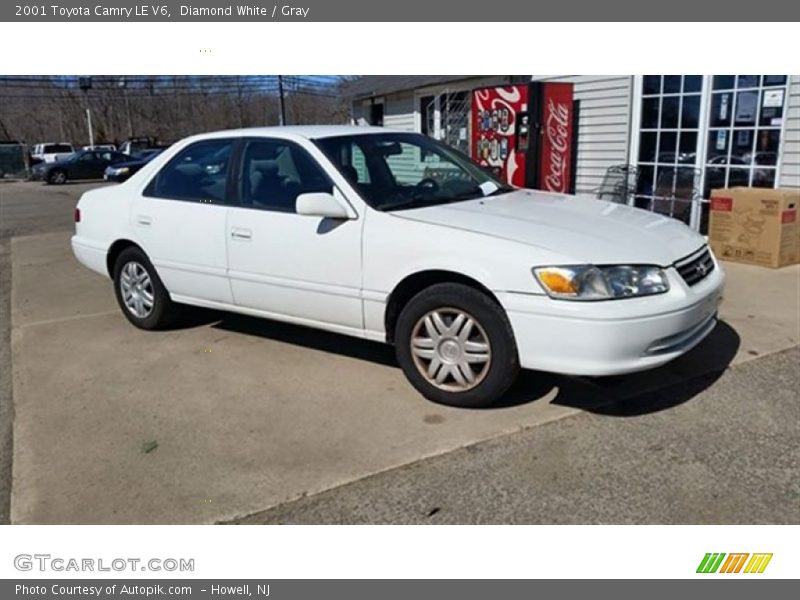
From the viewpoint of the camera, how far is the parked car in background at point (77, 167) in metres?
28.1

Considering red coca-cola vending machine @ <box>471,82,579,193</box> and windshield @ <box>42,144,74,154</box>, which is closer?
red coca-cola vending machine @ <box>471,82,579,193</box>

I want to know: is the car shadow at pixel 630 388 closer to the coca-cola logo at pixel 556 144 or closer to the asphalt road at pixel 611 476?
the asphalt road at pixel 611 476

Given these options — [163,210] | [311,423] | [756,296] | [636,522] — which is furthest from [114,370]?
[756,296]

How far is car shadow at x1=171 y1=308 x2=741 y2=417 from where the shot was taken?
144 inches

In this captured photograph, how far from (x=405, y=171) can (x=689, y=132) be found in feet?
17.8

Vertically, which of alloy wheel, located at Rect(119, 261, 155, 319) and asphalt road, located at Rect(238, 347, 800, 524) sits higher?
alloy wheel, located at Rect(119, 261, 155, 319)

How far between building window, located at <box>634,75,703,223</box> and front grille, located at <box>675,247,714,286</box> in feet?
15.9

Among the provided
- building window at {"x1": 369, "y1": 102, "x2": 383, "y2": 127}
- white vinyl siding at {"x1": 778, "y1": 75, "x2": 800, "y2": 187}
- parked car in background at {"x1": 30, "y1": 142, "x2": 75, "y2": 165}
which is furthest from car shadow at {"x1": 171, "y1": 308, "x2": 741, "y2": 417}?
parked car in background at {"x1": 30, "y1": 142, "x2": 75, "y2": 165}

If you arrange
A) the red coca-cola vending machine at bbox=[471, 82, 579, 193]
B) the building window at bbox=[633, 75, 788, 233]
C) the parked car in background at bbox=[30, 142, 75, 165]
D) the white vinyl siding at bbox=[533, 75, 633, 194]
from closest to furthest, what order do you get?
1. the building window at bbox=[633, 75, 788, 233]
2. the white vinyl siding at bbox=[533, 75, 633, 194]
3. the red coca-cola vending machine at bbox=[471, 82, 579, 193]
4. the parked car in background at bbox=[30, 142, 75, 165]

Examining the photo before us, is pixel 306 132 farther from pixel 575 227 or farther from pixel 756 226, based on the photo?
pixel 756 226

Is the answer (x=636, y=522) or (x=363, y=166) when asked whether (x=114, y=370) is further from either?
(x=636, y=522)

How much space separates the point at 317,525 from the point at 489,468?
0.85 m

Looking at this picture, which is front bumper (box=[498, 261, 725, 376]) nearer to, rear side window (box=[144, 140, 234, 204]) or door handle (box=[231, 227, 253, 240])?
door handle (box=[231, 227, 253, 240])

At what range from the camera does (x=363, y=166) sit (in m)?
4.17
